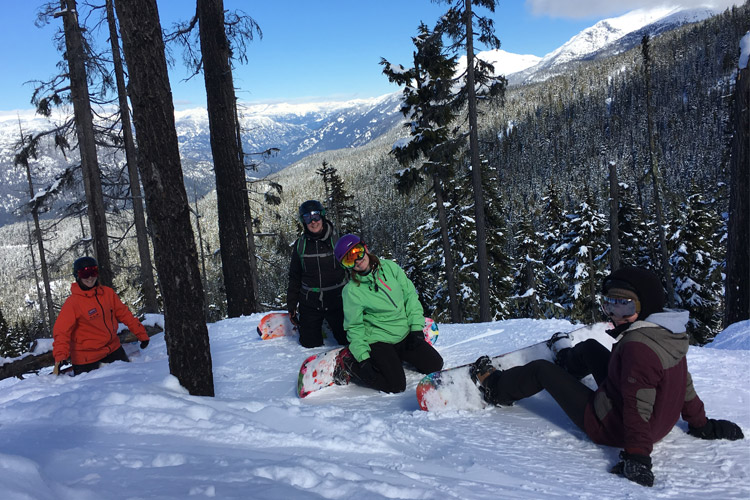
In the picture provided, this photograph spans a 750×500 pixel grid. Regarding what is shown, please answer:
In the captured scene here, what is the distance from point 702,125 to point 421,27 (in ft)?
364

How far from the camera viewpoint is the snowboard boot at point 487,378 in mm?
3475

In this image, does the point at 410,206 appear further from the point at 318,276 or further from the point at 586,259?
the point at 318,276

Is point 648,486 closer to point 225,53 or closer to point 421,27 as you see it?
point 225,53

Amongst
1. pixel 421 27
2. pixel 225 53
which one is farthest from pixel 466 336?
pixel 421 27

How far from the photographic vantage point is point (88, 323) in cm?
504

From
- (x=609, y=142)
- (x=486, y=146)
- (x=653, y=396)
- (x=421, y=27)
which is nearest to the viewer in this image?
(x=653, y=396)

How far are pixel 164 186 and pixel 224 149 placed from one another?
4.81m

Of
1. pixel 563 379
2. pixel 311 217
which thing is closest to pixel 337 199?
pixel 311 217

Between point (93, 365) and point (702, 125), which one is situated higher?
point (702, 125)

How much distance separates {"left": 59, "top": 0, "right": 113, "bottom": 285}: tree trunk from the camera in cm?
1105

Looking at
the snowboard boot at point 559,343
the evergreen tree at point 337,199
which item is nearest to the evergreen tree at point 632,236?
the evergreen tree at point 337,199

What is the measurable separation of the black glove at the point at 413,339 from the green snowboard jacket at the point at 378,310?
0.05m

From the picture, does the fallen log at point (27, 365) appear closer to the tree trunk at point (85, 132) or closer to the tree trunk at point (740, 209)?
the tree trunk at point (85, 132)

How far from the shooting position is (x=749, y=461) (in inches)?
99.5
